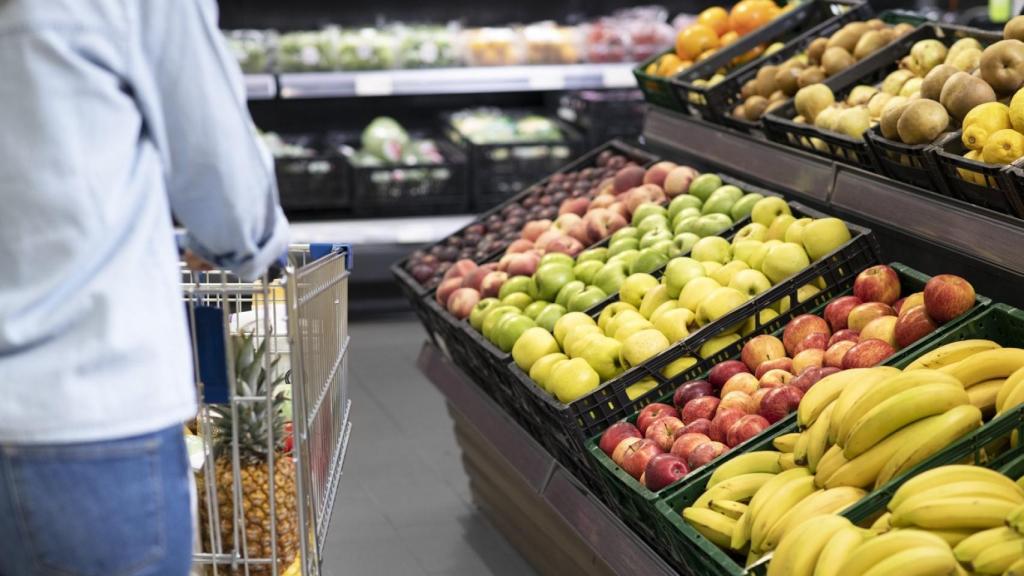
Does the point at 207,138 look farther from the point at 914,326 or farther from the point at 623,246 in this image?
the point at 623,246

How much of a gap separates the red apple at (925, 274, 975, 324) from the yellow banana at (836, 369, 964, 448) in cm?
42

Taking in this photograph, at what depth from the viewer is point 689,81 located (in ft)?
13.9

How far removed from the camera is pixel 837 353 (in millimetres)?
2705

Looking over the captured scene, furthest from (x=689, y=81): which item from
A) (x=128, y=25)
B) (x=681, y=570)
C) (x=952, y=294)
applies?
(x=128, y=25)

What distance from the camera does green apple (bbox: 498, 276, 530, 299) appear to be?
3760 mm

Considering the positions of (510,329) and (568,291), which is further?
(568,291)

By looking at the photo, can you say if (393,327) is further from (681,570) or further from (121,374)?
(121,374)

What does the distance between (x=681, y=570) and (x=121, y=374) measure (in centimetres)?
140

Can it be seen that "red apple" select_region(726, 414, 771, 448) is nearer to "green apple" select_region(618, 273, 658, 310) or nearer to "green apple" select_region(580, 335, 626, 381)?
"green apple" select_region(580, 335, 626, 381)

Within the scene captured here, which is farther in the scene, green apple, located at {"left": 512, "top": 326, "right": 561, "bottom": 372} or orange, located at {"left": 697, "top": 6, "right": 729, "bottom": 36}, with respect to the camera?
orange, located at {"left": 697, "top": 6, "right": 729, "bottom": 36}

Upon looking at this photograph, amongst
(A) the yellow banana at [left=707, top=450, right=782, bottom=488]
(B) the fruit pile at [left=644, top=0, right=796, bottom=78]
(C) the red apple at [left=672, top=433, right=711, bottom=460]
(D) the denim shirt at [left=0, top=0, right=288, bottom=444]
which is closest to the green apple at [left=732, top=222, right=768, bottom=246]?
(C) the red apple at [left=672, top=433, right=711, bottom=460]

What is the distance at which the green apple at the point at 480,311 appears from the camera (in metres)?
3.66

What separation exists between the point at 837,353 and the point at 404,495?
6.51ft

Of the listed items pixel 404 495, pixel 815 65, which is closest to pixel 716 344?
pixel 815 65
